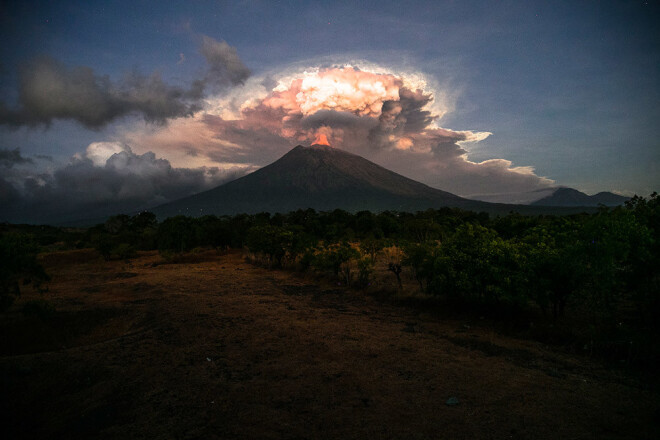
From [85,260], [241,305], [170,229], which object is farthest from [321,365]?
[85,260]

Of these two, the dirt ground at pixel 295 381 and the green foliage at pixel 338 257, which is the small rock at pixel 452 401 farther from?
the green foliage at pixel 338 257

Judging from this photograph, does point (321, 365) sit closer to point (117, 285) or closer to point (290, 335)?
point (290, 335)

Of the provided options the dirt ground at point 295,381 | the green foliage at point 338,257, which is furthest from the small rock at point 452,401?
the green foliage at point 338,257

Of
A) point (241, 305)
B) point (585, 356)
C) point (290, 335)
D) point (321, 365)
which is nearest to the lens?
point (321, 365)

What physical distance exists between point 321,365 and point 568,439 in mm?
5416

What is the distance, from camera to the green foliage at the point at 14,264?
7656 mm

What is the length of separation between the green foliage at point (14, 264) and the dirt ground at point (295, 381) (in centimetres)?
129

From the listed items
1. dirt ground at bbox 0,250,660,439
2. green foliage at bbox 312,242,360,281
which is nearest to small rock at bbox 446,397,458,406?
dirt ground at bbox 0,250,660,439

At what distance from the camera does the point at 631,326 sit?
8.99 meters

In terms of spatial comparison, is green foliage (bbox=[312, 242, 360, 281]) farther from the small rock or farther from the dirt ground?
the small rock

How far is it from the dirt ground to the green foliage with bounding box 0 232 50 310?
1288mm

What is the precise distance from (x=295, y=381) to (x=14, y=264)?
26.3 ft

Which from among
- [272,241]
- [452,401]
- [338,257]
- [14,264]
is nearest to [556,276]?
[452,401]

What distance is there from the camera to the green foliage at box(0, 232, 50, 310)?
7.66 metres
